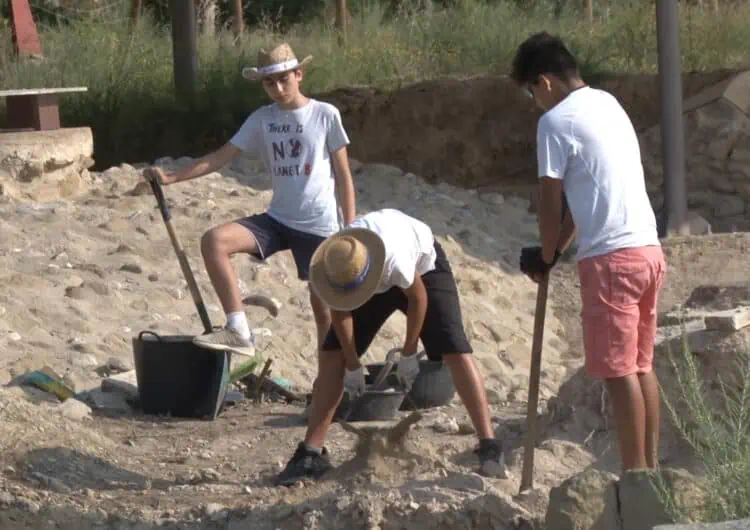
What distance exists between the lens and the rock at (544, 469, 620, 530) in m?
A: 4.55

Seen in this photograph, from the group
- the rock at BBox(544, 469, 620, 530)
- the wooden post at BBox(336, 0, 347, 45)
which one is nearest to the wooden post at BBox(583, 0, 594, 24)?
the wooden post at BBox(336, 0, 347, 45)

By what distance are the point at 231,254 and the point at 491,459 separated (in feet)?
5.44

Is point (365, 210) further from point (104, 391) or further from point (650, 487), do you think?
point (650, 487)

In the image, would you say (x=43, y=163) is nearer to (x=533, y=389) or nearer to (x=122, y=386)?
(x=122, y=386)

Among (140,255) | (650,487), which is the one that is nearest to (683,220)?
(140,255)

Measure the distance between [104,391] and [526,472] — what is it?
2.97 meters

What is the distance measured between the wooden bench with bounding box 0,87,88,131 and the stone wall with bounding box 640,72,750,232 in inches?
195

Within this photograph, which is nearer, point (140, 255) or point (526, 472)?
point (526, 472)

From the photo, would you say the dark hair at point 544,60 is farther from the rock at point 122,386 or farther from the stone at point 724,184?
the stone at point 724,184

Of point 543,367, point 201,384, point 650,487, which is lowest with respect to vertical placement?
point 543,367

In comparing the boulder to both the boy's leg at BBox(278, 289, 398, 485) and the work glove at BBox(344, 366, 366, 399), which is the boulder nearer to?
the boy's leg at BBox(278, 289, 398, 485)

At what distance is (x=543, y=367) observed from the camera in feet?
30.7

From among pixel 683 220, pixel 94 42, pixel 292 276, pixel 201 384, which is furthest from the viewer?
pixel 94 42

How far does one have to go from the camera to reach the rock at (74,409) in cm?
721
